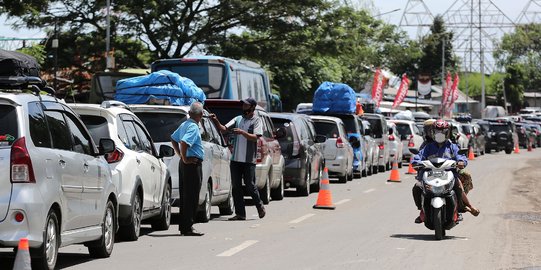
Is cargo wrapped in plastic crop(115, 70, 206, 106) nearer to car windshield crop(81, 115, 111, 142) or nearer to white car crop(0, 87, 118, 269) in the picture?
car windshield crop(81, 115, 111, 142)

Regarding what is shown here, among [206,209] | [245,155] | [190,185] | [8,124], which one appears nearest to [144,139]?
[190,185]

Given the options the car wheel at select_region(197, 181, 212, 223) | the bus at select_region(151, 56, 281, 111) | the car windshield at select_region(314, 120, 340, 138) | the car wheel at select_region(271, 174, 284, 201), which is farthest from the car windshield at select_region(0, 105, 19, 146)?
the bus at select_region(151, 56, 281, 111)

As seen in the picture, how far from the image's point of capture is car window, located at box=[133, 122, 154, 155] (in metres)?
15.8

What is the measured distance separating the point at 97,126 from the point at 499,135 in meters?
52.6

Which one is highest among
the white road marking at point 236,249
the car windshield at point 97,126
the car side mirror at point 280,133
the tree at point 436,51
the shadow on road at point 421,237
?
the tree at point 436,51

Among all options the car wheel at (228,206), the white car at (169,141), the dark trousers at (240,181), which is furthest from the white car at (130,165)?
the car wheel at (228,206)

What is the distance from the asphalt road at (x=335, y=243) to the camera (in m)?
12.6

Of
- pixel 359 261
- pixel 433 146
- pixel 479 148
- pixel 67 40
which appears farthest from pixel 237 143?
pixel 479 148

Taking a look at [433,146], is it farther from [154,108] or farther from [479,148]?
[479,148]

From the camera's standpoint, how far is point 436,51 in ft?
474

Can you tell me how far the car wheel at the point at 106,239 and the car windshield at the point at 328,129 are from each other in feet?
59.5

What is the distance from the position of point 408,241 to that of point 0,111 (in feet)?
20.8

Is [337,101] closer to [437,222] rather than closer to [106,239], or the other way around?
[437,222]

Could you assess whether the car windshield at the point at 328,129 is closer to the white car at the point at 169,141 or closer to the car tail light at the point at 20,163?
the white car at the point at 169,141
